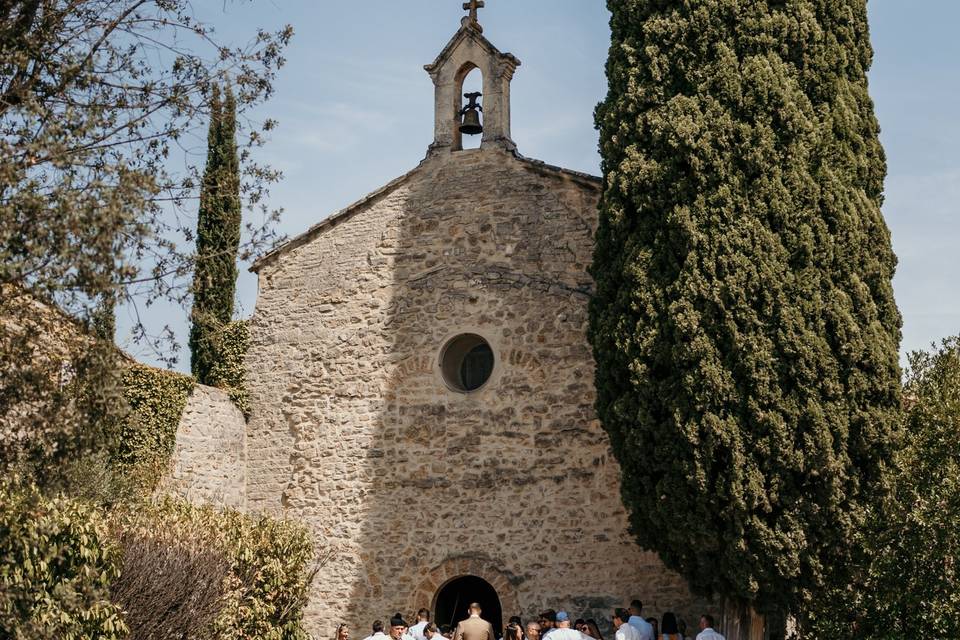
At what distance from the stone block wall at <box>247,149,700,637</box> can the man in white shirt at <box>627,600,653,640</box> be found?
850 mm

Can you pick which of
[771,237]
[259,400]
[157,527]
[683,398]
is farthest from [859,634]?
[259,400]

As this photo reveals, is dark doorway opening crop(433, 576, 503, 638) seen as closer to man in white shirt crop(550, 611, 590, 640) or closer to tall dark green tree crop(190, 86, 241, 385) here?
man in white shirt crop(550, 611, 590, 640)

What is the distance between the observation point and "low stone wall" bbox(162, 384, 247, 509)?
1611cm

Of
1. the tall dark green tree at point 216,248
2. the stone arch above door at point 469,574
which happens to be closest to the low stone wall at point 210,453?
the tall dark green tree at point 216,248

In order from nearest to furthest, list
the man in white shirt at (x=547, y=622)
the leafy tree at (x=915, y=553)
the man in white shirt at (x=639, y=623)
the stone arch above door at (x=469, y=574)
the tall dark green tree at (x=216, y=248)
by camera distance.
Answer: the leafy tree at (x=915, y=553) < the man in white shirt at (x=639, y=623) < the man in white shirt at (x=547, y=622) < the stone arch above door at (x=469, y=574) < the tall dark green tree at (x=216, y=248)

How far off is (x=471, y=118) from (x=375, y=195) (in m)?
1.75

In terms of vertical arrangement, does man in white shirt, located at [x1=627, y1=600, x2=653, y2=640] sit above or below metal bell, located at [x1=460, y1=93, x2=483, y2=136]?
below

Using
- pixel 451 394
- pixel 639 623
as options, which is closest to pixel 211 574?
pixel 451 394

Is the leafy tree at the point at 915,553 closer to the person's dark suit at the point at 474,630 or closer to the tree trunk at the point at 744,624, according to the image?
the tree trunk at the point at 744,624

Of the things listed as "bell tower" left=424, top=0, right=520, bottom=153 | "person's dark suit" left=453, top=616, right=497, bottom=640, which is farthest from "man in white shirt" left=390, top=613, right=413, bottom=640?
"bell tower" left=424, top=0, right=520, bottom=153

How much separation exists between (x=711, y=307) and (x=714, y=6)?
352cm

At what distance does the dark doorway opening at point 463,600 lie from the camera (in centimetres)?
1565

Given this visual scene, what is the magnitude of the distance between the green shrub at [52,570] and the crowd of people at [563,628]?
12.5 ft

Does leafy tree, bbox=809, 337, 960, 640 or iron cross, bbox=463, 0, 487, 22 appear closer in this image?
leafy tree, bbox=809, 337, 960, 640
